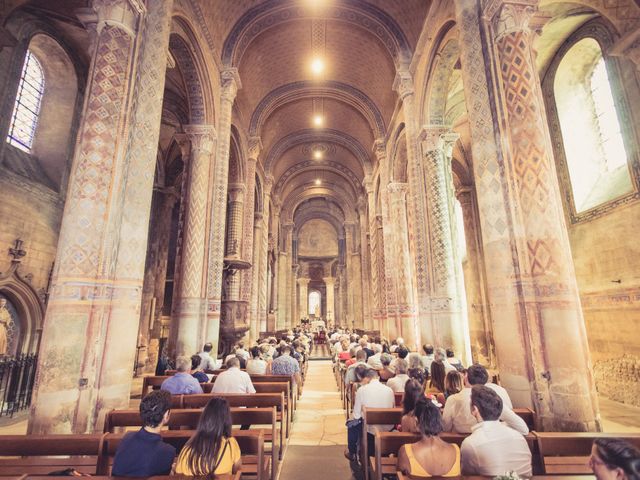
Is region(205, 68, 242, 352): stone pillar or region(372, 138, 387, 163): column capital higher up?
region(372, 138, 387, 163): column capital

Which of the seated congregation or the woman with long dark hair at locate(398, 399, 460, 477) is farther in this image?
the woman with long dark hair at locate(398, 399, 460, 477)

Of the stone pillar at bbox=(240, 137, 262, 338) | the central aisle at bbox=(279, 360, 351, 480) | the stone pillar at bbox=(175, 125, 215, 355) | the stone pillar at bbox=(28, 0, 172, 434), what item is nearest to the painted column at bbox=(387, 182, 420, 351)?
the central aisle at bbox=(279, 360, 351, 480)

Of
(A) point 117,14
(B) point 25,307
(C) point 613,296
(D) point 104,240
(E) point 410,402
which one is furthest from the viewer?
(B) point 25,307

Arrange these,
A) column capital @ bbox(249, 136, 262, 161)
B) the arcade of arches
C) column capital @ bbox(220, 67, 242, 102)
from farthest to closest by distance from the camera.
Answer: column capital @ bbox(249, 136, 262, 161) < column capital @ bbox(220, 67, 242, 102) < the arcade of arches

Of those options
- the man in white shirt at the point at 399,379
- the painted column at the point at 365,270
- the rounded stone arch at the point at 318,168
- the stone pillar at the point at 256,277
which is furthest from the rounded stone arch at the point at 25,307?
the painted column at the point at 365,270

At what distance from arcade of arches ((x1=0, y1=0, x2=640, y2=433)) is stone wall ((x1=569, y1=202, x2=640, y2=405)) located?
0.16ft

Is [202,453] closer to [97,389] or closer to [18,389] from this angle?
[97,389]

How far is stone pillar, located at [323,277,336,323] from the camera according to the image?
31734 mm

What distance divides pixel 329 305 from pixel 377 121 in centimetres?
2149

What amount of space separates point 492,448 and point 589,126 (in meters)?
9.81

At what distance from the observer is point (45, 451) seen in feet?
7.87

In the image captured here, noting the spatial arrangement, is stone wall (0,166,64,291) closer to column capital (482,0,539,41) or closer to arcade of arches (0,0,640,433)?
arcade of arches (0,0,640,433)

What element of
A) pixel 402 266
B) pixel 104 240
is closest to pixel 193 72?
pixel 104 240

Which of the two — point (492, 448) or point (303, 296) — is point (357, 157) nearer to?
point (492, 448)
